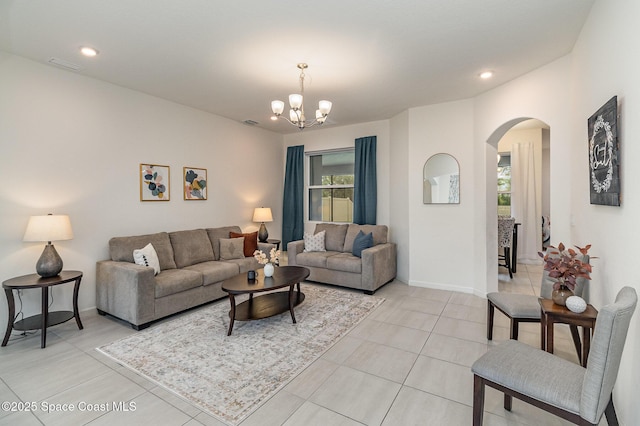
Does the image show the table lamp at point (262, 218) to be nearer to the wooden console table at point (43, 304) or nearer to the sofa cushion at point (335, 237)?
the sofa cushion at point (335, 237)

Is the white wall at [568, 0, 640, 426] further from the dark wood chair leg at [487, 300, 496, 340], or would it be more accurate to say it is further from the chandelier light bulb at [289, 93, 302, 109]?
the chandelier light bulb at [289, 93, 302, 109]

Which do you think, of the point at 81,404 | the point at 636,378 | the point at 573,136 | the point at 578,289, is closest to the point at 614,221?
the point at 578,289

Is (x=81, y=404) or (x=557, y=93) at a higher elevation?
(x=557, y=93)

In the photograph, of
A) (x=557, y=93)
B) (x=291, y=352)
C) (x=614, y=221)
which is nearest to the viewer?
(x=614, y=221)

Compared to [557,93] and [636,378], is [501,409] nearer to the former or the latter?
[636,378]

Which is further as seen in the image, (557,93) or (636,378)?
(557,93)

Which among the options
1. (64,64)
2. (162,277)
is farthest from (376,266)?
(64,64)

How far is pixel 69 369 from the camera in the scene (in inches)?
96.3

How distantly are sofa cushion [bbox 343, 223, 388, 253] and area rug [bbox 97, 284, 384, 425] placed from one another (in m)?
1.41

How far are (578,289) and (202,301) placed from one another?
382 centimetres

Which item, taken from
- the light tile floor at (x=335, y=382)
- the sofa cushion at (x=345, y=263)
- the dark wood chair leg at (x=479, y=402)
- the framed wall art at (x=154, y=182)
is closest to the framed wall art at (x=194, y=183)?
the framed wall art at (x=154, y=182)

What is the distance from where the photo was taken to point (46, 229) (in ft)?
9.68

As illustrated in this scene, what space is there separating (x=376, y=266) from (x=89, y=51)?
13.7 feet

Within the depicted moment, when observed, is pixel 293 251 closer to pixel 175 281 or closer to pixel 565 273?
pixel 175 281
